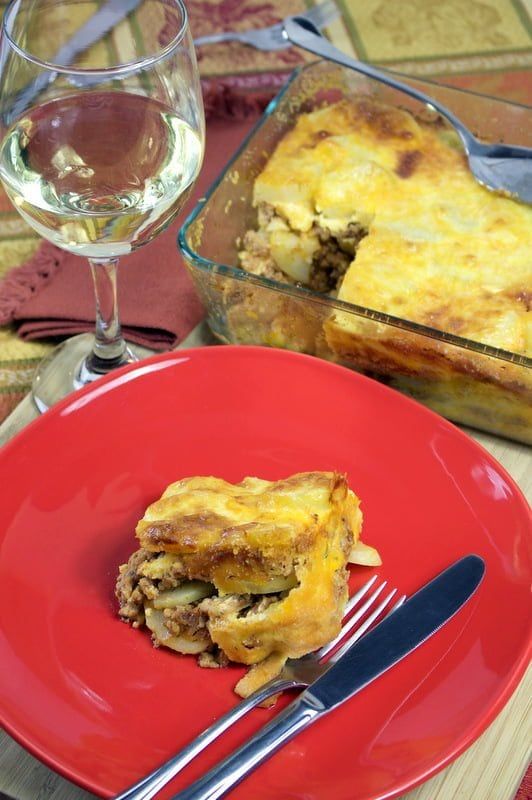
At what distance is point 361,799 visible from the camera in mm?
1281

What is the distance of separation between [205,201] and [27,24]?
451mm

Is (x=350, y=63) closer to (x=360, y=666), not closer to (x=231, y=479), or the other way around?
(x=231, y=479)

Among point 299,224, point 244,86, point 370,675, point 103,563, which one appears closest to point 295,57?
point 244,86

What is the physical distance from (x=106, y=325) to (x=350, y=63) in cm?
83

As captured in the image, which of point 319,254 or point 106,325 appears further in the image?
point 319,254

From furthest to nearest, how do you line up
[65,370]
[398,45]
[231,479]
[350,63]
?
[398,45]
[350,63]
[65,370]
[231,479]

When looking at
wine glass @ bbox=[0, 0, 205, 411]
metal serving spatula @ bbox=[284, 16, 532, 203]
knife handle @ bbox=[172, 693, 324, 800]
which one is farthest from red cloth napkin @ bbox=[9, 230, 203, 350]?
knife handle @ bbox=[172, 693, 324, 800]

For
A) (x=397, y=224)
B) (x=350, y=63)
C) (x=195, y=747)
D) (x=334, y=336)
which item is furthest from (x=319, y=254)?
(x=195, y=747)

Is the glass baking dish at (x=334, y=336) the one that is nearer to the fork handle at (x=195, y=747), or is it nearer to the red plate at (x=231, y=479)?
the red plate at (x=231, y=479)

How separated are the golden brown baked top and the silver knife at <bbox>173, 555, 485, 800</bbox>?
0.50 meters

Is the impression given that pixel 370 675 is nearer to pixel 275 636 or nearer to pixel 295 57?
pixel 275 636

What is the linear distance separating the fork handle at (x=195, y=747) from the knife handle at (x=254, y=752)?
0.04 metres

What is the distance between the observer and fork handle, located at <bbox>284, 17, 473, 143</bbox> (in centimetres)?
230

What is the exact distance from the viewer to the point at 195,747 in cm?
134
